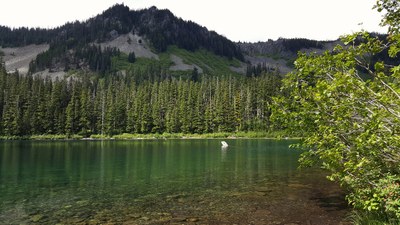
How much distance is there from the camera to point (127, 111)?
503ft

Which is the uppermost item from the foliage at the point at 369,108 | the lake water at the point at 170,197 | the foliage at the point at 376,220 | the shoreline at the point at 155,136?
the foliage at the point at 369,108

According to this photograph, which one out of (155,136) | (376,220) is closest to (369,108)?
(376,220)

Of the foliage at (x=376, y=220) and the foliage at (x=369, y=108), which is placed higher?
the foliage at (x=369, y=108)

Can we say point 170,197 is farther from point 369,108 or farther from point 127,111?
point 127,111

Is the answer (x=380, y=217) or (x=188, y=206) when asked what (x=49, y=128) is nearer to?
(x=188, y=206)

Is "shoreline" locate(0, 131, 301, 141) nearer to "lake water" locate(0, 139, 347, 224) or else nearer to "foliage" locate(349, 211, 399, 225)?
"lake water" locate(0, 139, 347, 224)

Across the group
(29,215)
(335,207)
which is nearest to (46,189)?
(29,215)

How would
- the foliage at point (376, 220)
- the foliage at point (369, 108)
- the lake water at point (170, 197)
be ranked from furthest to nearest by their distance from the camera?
the lake water at point (170, 197)
the foliage at point (376, 220)
the foliage at point (369, 108)

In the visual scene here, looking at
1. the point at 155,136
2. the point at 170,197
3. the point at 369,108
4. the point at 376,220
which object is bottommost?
the point at 155,136

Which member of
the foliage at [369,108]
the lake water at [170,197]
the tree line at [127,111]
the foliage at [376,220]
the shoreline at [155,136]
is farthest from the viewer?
the tree line at [127,111]

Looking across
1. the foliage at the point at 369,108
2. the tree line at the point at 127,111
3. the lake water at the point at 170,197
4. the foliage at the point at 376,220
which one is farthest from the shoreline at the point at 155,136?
the foliage at the point at 369,108

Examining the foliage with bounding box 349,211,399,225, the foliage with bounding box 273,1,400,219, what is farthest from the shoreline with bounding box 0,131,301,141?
the foliage with bounding box 273,1,400,219

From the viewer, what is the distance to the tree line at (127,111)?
140250 millimetres

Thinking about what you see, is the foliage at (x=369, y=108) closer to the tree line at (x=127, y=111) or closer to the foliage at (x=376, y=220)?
the foliage at (x=376, y=220)
